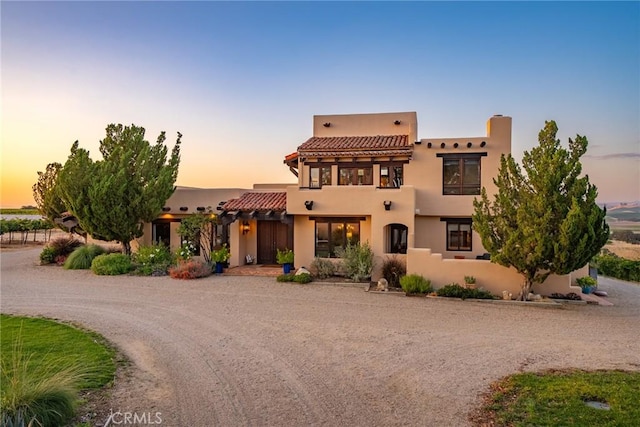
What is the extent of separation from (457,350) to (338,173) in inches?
503

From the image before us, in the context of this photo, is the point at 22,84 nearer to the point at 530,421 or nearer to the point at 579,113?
the point at 530,421

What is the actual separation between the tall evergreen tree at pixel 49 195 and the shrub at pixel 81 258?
16.9ft

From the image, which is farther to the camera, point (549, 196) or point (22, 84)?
point (22, 84)

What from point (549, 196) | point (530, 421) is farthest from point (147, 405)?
point (549, 196)

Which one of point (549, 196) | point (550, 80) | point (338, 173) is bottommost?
point (549, 196)

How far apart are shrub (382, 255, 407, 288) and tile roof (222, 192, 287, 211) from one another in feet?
20.4

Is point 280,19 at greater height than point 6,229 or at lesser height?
greater

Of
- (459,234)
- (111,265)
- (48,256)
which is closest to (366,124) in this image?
(459,234)

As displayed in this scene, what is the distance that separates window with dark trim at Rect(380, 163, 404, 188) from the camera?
1966 centimetres

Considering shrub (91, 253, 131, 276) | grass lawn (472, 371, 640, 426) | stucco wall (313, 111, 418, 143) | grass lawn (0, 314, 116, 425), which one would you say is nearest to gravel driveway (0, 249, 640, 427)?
grass lawn (472, 371, 640, 426)

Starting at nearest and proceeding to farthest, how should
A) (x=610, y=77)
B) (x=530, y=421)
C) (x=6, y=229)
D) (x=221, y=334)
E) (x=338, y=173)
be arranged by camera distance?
(x=530, y=421)
(x=221, y=334)
(x=610, y=77)
(x=338, y=173)
(x=6, y=229)

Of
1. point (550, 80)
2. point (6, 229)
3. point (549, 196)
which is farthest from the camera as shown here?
point (6, 229)

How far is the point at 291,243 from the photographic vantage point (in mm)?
20969

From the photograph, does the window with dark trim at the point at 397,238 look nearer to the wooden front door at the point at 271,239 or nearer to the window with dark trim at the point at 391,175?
the window with dark trim at the point at 391,175
